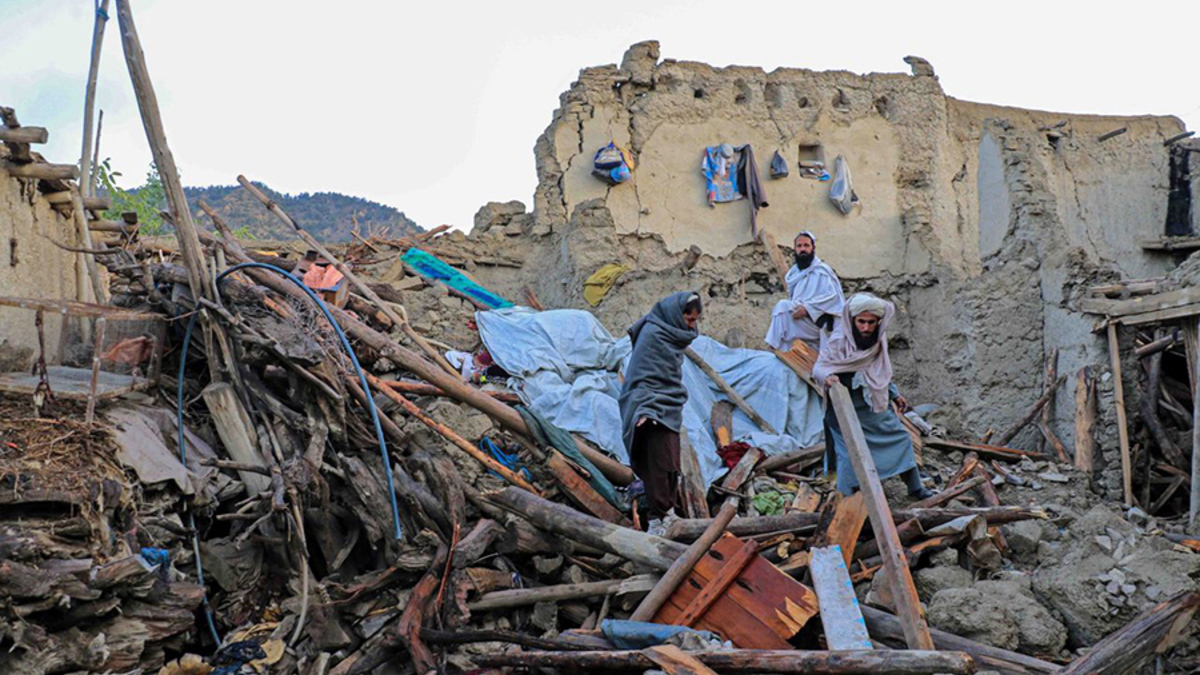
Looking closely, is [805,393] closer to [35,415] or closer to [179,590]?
[179,590]

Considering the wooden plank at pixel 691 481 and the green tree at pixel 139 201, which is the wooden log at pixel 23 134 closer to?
the wooden plank at pixel 691 481

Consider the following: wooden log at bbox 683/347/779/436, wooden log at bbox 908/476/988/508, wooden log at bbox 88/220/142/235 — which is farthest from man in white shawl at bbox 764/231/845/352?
wooden log at bbox 88/220/142/235

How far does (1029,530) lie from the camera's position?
559cm

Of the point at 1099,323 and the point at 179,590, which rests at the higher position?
the point at 1099,323

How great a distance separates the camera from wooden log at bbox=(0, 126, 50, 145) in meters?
6.04

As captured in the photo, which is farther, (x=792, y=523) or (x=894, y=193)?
(x=894, y=193)

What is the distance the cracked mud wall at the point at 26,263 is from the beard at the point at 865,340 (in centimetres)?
544

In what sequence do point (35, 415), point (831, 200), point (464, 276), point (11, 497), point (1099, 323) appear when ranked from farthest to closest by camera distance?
point (831, 200)
point (464, 276)
point (1099, 323)
point (35, 415)
point (11, 497)

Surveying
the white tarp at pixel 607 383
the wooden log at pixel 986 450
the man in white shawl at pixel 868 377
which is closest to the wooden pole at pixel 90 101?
the white tarp at pixel 607 383

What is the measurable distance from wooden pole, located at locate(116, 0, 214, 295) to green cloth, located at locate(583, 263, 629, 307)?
13.9ft

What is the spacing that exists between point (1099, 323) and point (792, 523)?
3.65 meters

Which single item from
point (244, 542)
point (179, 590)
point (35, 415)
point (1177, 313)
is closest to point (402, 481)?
point (244, 542)

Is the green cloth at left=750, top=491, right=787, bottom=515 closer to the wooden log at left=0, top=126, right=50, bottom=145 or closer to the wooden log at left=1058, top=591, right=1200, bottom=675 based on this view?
the wooden log at left=1058, top=591, right=1200, bottom=675

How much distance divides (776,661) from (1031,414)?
5.01m
